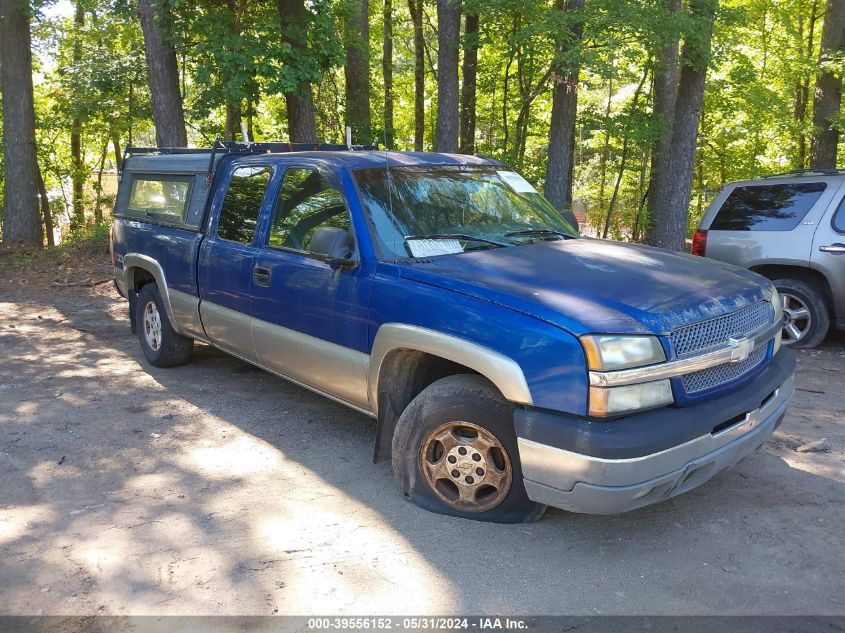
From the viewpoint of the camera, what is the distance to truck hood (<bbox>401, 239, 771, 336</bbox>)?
3256mm

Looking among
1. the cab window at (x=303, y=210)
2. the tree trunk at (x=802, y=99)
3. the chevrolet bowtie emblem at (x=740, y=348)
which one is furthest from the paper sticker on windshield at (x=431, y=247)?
A: the tree trunk at (x=802, y=99)

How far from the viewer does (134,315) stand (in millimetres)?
7082

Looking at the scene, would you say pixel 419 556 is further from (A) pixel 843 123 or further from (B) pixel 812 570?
(A) pixel 843 123

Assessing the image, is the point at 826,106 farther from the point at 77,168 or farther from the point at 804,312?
the point at 77,168

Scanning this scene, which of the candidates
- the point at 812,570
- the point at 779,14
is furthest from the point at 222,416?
the point at 779,14

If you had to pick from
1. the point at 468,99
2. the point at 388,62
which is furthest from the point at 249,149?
the point at 388,62

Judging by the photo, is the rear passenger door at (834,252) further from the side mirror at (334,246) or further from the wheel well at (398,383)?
the side mirror at (334,246)

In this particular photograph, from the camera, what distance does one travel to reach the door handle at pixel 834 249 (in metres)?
7.03

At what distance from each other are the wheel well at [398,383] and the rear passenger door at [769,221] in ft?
16.4

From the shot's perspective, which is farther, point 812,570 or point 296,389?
point 296,389

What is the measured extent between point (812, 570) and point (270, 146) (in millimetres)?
5000

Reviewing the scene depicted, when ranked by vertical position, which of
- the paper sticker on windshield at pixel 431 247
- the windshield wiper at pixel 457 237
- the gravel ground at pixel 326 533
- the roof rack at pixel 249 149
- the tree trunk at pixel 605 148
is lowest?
the gravel ground at pixel 326 533

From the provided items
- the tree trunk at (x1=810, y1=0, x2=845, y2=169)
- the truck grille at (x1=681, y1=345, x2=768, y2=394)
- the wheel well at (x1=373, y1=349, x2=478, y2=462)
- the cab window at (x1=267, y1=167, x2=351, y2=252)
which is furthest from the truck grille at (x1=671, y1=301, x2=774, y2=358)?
the tree trunk at (x1=810, y1=0, x2=845, y2=169)

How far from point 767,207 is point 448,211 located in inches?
188
